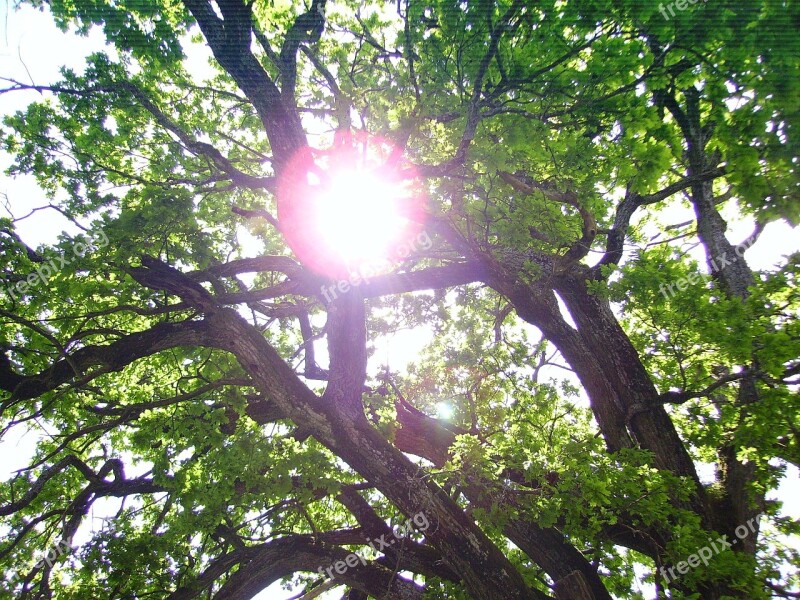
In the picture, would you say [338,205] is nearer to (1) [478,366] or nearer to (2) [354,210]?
(2) [354,210]

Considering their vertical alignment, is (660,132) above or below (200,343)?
above

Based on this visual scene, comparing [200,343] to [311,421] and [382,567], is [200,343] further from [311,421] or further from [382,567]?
[382,567]

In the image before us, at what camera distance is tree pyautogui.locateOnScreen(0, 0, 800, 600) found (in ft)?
14.0

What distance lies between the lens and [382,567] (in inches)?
225

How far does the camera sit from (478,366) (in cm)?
752

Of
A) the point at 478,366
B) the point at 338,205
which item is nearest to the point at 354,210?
the point at 338,205

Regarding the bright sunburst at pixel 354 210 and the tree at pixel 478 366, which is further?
the bright sunburst at pixel 354 210

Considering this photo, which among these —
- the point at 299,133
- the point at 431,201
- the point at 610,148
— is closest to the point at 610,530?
the point at 610,148

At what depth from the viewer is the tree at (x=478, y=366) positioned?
4281mm

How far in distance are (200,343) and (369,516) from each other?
10.7 ft

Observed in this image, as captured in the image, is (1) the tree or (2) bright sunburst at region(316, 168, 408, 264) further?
(2) bright sunburst at region(316, 168, 408, 264)

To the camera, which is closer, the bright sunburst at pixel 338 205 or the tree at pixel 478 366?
the tree at pixel 478 366

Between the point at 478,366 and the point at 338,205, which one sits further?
the point at 478,366

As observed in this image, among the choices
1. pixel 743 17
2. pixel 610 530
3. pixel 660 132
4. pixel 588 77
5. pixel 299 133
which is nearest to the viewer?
pixel 743 17
